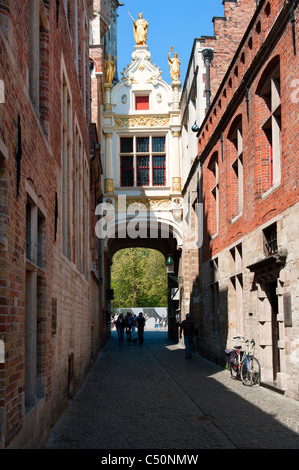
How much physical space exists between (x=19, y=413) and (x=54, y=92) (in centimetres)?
467

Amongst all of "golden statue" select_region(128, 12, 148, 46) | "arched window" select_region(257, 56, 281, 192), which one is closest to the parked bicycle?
"arched window" select_region(257, 56, 281, 192)

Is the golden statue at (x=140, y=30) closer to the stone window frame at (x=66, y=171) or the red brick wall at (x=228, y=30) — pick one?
the red brick wall at (x=228, y=30)

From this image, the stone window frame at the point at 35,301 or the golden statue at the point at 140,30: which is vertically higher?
the golden statue at the point at 140,30

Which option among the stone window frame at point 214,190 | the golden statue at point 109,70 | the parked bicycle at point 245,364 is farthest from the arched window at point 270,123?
the golden statue at point 109,70

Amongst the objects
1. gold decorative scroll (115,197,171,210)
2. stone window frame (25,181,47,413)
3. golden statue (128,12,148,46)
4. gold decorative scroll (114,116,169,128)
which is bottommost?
stone window frame (25,181,47,413)

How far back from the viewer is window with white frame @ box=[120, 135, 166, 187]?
2864 centimetres

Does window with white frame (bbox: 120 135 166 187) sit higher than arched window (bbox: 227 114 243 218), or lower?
higher

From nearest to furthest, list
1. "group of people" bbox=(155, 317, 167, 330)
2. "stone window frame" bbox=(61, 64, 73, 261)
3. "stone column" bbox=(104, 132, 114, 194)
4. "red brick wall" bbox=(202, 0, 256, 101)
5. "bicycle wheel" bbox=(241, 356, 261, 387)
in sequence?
"stone window frame" bbox=(61, 64, 73, 261) → "bicycle wheel" bbox=(241, 356, 261, 387) → "red brick wall" bbox=(202, 0, 256, 101) → "stone column" bbox=(104, 132, 114, 194) → "group of people" bbox=(155, 317, 167, 330)

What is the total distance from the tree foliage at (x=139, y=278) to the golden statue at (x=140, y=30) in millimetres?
31087

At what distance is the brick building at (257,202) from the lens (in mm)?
10352

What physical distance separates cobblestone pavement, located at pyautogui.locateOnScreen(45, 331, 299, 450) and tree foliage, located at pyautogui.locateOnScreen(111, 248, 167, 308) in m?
44.0

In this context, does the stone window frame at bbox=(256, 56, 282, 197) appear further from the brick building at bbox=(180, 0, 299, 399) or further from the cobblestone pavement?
the cobblestone pavement

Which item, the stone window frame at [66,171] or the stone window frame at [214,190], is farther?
the stone window frame at [214,190]
